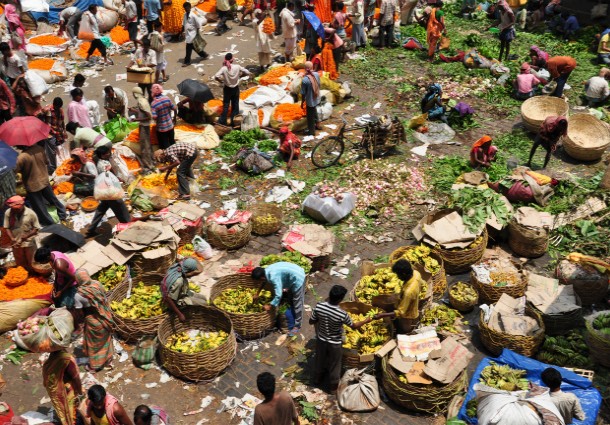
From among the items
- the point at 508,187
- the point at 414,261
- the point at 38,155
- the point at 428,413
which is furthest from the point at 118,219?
the point at 508,187

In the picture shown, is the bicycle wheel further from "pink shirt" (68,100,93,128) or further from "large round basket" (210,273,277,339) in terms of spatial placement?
"pink shirt" (68,100,93,128)

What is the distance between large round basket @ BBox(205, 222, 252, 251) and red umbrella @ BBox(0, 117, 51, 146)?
3.06 metres

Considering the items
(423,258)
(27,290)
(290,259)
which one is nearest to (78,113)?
(27,290)

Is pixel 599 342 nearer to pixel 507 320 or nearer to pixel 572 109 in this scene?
pixel 507 320

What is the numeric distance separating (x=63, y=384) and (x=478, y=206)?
264 inches

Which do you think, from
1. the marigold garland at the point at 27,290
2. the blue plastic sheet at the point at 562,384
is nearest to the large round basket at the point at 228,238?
the marigold garland at the point at 27,290

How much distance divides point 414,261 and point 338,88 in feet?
22.6

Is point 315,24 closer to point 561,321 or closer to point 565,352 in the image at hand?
point 561,321

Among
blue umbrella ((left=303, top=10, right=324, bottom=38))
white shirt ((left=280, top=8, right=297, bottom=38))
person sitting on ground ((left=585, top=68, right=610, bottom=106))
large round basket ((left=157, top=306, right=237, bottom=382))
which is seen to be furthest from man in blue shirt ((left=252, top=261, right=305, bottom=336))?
person sitting on ground ((left=585, top=68, right=610, bottom=106))

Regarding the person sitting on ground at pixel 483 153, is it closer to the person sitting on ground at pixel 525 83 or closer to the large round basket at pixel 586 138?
the large round basket at pixel 586 138

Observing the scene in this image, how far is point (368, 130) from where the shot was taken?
39.6ft

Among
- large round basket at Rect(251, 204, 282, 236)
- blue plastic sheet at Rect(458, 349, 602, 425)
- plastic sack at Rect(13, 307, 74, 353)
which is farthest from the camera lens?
large round basket at Rect(251, 204, 282, 236)

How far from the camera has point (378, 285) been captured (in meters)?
8.38

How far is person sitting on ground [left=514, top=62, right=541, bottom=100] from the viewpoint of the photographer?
1454 centimetres
